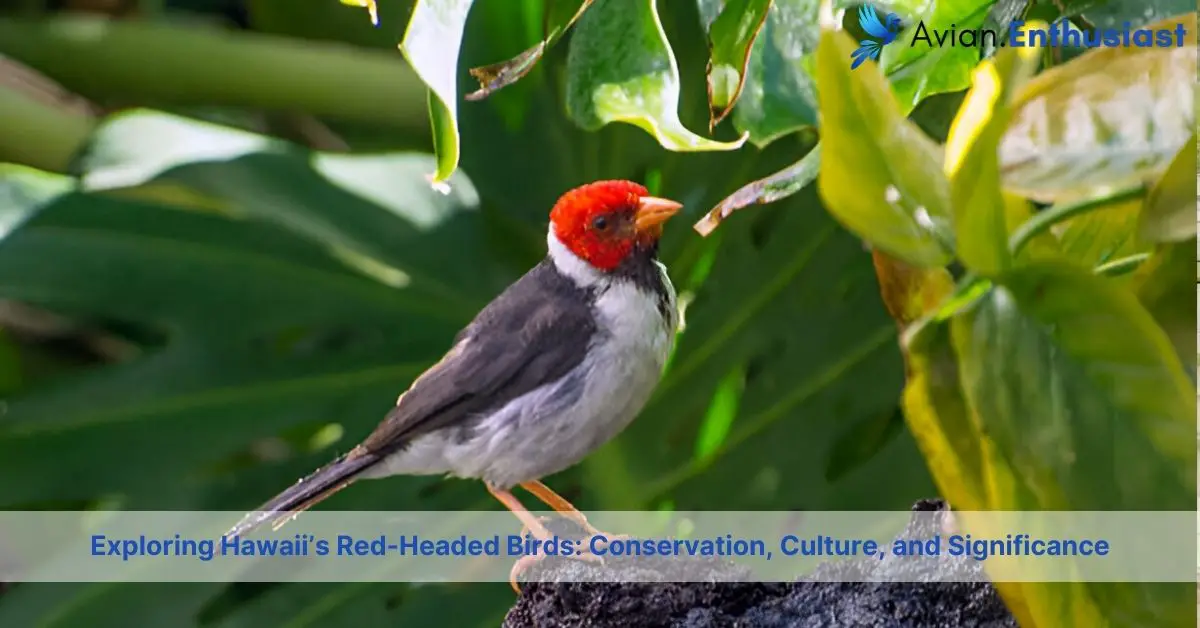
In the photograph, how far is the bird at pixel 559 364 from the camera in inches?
21.5

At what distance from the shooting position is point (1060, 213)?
36cm

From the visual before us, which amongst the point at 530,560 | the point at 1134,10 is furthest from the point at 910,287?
the point at 530,560

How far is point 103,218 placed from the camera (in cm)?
72

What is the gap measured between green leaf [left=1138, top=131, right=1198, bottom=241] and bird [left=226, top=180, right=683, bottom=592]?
9.2 inches

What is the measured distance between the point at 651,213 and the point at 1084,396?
0.80 ft

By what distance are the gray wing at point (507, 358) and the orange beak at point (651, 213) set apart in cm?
5

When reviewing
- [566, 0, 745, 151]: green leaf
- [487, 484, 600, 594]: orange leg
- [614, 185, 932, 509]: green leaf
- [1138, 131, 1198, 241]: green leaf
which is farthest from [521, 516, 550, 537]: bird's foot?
[1138, 131, 1198, 241]: green leaf

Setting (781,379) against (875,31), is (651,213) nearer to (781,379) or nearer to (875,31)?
(875,31)

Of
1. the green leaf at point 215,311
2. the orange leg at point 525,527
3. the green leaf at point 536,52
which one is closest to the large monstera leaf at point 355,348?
the green leaf at point 215,311

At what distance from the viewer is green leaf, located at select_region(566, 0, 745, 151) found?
0.46 m

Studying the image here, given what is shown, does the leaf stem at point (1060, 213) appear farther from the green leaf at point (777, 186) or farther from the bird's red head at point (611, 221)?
the bird's red head at point (611, 221)

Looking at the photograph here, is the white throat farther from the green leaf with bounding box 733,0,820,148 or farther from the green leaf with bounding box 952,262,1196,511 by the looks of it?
the green leaf with bounding box 952,262,1196,511

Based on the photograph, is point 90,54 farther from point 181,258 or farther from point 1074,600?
point 1074,600

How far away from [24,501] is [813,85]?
60 centimetres
